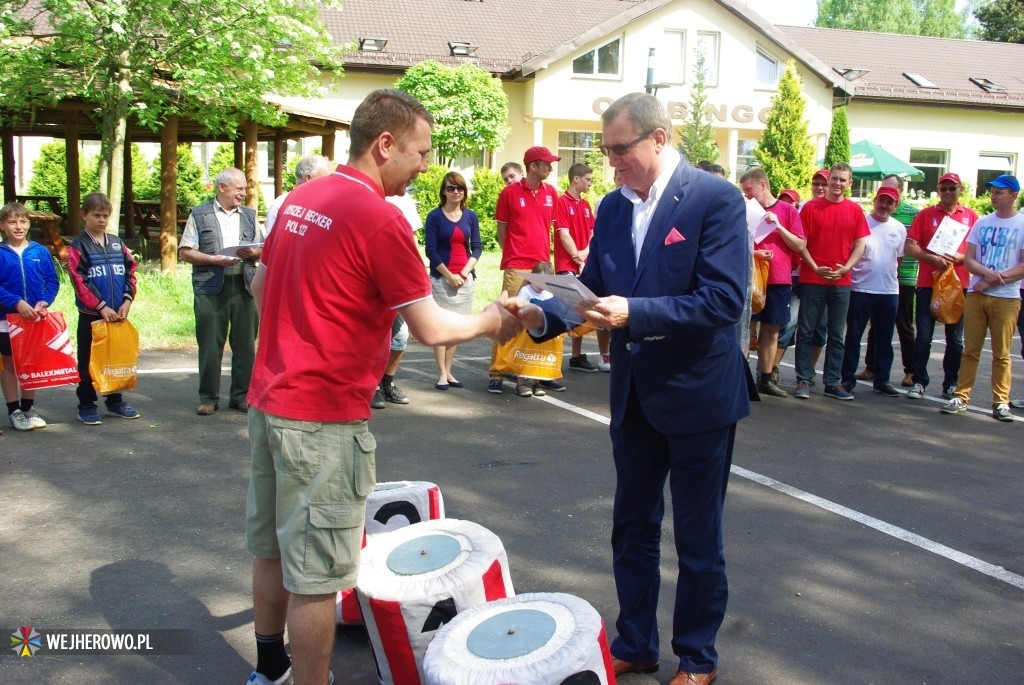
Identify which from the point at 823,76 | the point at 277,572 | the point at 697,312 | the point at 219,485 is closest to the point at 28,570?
the point at 219,485

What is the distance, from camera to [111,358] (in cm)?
763

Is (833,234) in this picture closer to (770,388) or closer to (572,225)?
(770,388)

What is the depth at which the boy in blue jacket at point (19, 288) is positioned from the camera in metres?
7.24

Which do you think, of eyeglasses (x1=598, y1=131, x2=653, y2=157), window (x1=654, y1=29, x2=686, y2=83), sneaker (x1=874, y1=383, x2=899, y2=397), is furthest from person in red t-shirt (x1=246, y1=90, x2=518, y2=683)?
window (x1=654, y1=29, x2=686, y2=83)

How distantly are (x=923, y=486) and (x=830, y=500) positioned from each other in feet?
2.95

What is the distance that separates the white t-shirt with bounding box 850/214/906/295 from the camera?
9.63m

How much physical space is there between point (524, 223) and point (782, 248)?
254 cm

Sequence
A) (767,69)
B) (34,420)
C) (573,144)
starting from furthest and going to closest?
(767,69), (573,144), (34,420)

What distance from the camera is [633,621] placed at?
387cm

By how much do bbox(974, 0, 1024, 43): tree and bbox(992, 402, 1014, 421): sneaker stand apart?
51.5 meters

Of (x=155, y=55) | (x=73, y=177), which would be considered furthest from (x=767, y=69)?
(x=155, y=55)

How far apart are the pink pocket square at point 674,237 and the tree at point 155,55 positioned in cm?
1107

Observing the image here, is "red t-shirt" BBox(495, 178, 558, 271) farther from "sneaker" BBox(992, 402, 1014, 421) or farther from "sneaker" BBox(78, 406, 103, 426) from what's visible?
"sneaker" BBox(992, 402, 1014, 421)

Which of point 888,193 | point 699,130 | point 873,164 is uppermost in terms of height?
point 699,130
